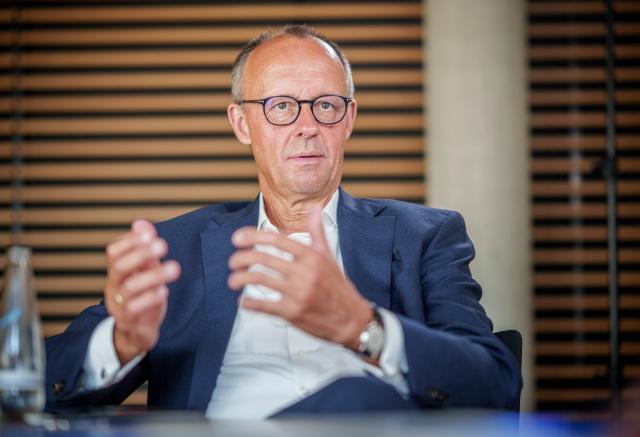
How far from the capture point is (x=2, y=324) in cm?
160

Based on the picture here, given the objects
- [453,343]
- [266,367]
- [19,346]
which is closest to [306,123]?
[266,367]

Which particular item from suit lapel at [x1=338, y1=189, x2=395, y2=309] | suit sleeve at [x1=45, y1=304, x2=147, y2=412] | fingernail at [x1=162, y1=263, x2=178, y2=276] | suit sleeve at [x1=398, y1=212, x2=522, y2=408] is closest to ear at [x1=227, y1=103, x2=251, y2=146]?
suit lapel at [x1=338, y1=189, x2=395, y2=309]

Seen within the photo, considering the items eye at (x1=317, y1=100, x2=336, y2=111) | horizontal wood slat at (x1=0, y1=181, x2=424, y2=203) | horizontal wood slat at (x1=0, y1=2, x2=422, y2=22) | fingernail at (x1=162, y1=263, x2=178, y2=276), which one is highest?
horizontal wood slat at (x1=0, y1=2, x2=422, y2=22)

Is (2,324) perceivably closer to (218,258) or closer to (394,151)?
(218,258)

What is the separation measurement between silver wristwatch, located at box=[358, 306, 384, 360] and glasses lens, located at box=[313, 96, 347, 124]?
861 mm

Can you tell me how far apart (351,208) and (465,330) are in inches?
22.9

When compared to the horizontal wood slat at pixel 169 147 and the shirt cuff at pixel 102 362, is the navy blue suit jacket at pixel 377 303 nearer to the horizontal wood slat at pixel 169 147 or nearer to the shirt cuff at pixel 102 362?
the shirt cuff at pixel 102 362

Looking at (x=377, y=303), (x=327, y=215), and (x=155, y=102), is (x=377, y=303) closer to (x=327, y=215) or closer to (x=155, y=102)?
(x=327, y=215)

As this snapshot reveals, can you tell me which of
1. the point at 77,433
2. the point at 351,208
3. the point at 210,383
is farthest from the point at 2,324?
the point at 351,208

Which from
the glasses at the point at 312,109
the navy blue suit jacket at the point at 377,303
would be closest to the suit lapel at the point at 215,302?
the navy blue suit jacket at the point at 377,303

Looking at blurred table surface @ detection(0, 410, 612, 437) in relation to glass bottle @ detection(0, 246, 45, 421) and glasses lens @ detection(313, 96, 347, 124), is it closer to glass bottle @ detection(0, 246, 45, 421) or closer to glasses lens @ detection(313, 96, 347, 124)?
glass bottle @ detection(0, 246, 45, 421)

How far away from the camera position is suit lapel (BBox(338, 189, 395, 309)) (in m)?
2.42

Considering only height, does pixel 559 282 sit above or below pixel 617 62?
below

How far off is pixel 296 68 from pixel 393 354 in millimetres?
1028
